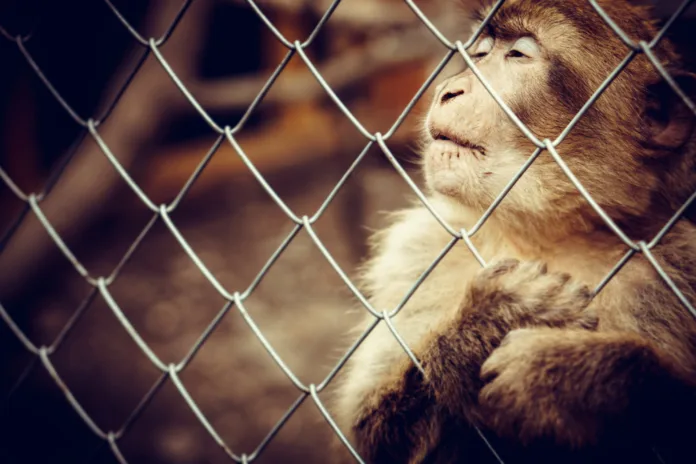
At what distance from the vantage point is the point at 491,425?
1.37m

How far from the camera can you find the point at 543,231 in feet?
5.98

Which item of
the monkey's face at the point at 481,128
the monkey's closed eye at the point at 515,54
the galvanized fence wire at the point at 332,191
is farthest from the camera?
the monkey's closed eye at the point at 515,54

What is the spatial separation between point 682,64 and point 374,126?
395 centimetres

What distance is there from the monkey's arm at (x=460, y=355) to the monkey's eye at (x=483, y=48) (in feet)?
2.35

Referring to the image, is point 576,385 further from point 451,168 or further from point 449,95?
point 449,95

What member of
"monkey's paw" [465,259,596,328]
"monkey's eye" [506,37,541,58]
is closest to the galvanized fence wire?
"monkey's paw" [465,259,596,328]

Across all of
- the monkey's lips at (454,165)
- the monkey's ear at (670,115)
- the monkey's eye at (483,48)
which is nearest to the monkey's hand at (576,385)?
the monkey's lips at (454,165)

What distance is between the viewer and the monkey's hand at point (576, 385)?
1.26 m

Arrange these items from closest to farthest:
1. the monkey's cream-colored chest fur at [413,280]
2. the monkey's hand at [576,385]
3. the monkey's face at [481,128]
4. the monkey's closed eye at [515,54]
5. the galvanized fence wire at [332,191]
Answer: the galvanized fence wire at [332,191] < the monkey's hand at [576,385] < the monkey's face at [481,128] < the monkey's closed eye at [515,54] < the monkey's cream-colored chest fur at [413,280]

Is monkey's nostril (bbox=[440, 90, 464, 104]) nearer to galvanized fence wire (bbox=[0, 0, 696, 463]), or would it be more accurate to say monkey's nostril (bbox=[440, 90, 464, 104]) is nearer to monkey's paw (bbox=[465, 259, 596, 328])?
galvanized fence wire (bbox=[0, 0, 696, 463])

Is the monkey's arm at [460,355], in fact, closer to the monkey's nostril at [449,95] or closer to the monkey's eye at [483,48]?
the monkey's nostril at [449,95]

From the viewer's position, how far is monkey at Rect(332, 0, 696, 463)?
1.35 meters

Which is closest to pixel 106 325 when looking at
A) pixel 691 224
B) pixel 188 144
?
pixel 188 144

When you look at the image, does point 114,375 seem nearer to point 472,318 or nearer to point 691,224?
point 472,318
